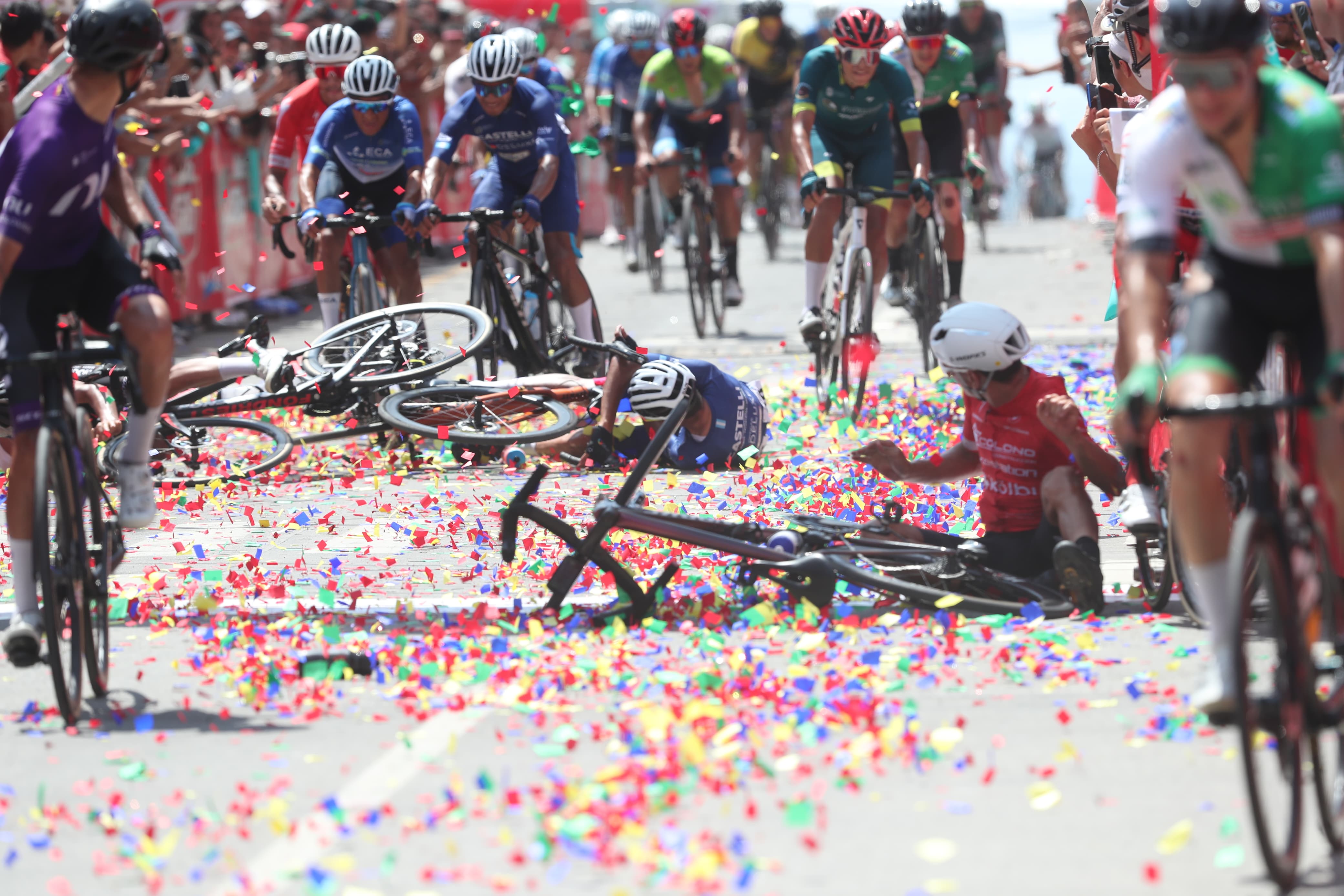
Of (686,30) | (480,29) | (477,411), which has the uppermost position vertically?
(480,29)

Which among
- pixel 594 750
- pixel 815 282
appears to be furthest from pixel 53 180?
pixel 815 282

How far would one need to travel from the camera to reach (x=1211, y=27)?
4445 millimetres

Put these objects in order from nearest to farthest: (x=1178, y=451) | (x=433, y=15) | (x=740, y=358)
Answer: (x=1178, y=451) < (x=740, y=358) < (x=433, y=15)

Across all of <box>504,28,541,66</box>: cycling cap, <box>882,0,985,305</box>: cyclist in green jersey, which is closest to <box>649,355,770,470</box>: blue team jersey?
<box>882,0,985,305</box>: cyclist in green jersey

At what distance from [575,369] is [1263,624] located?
669cm

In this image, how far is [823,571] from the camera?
6.62 meters

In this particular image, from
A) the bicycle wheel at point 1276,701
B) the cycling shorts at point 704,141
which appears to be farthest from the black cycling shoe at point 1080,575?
the cycling shorts at point 704,141

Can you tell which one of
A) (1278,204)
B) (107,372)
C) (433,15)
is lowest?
(107,372)

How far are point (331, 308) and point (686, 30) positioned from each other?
18.6 ft

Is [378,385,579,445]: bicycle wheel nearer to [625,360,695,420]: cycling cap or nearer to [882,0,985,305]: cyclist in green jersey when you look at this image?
[625,360,695,420]: cycling cap

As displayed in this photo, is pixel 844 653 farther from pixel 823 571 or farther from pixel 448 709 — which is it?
pixel 448 709

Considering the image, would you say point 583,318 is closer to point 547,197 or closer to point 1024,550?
point 547,197

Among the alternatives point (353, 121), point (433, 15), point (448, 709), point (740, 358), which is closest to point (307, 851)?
point (448, 709)

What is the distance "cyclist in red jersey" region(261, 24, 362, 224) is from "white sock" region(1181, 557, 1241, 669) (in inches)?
330
